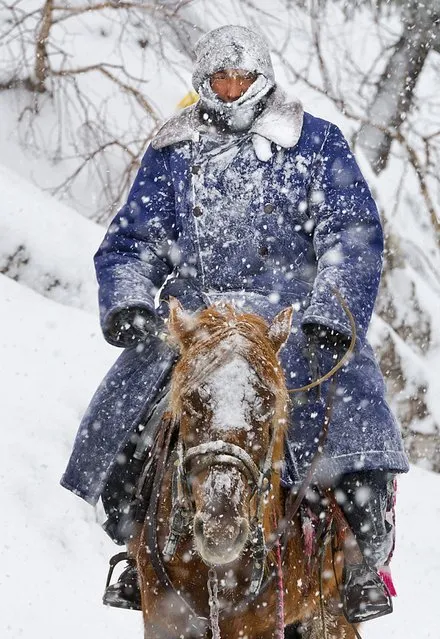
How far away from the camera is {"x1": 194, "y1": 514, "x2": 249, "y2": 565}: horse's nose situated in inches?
91.9

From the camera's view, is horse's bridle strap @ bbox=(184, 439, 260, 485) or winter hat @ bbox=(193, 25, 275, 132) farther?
winter hat @ bbox=(193, 25, 275, 132)

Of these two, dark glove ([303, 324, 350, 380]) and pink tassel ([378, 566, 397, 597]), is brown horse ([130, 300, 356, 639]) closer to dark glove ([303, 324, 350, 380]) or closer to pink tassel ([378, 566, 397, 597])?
dark glove ([303, 324, 350, 380])

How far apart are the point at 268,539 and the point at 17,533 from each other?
3379 millimetres

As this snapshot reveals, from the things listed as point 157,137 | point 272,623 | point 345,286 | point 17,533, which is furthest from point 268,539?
point 17,533

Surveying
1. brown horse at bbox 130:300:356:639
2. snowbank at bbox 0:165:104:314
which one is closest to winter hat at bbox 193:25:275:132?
brown horse at bbox 130:300:356:639

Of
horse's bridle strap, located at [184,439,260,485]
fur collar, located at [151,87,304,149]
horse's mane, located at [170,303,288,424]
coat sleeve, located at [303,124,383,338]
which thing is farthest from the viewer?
fur collar, located at [151,87,304,149]

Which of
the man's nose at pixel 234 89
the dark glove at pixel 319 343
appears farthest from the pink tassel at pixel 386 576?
the man's nose at pixel 234 89

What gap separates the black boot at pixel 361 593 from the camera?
136 inches

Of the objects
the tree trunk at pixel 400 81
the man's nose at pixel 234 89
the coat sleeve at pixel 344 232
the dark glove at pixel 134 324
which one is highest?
the tree trunk at pixel 400 81

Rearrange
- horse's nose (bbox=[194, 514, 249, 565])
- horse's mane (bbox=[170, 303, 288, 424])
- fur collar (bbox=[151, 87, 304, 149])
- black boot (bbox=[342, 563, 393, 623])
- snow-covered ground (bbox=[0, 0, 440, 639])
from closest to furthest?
1. horse's nose (bbox=[194, 514, 249, 565])
2. horse's mane (bbox=[170, 303, 288, 424])
3. black boot (bbox=[342, 563, 393, 623])
4. fur collar (bbox=[151, 87, 304, 149])
5. snow-covered ground (bbox=[0, 0, 440, 639])

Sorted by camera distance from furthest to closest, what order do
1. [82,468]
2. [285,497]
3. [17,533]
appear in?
[17,533]
[82,468]
[285,497]

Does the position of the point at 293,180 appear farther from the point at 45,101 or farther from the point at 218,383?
the point at 45,101

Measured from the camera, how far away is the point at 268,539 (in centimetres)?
287

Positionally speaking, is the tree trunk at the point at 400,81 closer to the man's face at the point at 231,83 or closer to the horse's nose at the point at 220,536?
the man's face at the point at 231,83
